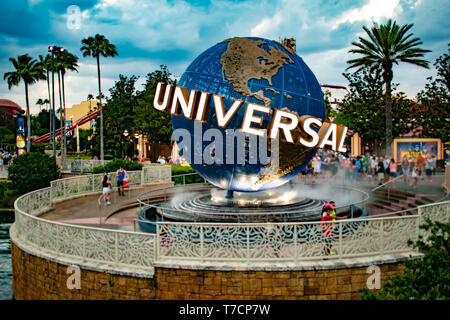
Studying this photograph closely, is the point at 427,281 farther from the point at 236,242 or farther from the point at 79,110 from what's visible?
the point at 79,110

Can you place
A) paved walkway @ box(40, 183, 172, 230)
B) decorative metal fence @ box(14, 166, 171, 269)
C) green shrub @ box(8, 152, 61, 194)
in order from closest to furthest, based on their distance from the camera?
1. decorative metal fence @ box(14, 166, 171, 269)
2. paved walkway @ box(40, 183, 172, 230)
3. green shrub @ box(8, 152, 61, 194)

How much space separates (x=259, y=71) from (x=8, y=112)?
11244 centimetres

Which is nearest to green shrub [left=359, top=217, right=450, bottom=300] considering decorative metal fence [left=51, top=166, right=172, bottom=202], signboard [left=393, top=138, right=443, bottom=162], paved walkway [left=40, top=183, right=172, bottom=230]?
paved walkway [left=40, top=183, right=172, bottom=230]

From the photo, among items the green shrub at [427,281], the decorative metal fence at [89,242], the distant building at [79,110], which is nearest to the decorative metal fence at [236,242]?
the decorative metal fence at [89,242]

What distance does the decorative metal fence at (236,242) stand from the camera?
7.95 meters

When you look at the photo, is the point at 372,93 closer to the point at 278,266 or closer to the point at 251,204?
the point at 251,204

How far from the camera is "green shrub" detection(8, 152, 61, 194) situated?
24875 millimetres

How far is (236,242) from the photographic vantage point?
8086mm

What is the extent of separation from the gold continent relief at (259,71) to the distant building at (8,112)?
88991mm

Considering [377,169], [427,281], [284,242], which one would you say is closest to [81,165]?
[377,169]

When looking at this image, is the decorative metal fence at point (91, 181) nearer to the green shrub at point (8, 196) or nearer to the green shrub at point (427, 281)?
the green shrub at point (8, 196)

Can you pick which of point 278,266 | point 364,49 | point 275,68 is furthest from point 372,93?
point 278,266

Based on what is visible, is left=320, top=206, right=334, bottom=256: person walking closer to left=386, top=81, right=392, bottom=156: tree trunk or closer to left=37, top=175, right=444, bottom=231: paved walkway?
left=37, top=175, right=444, bottom=231: paved walkway
